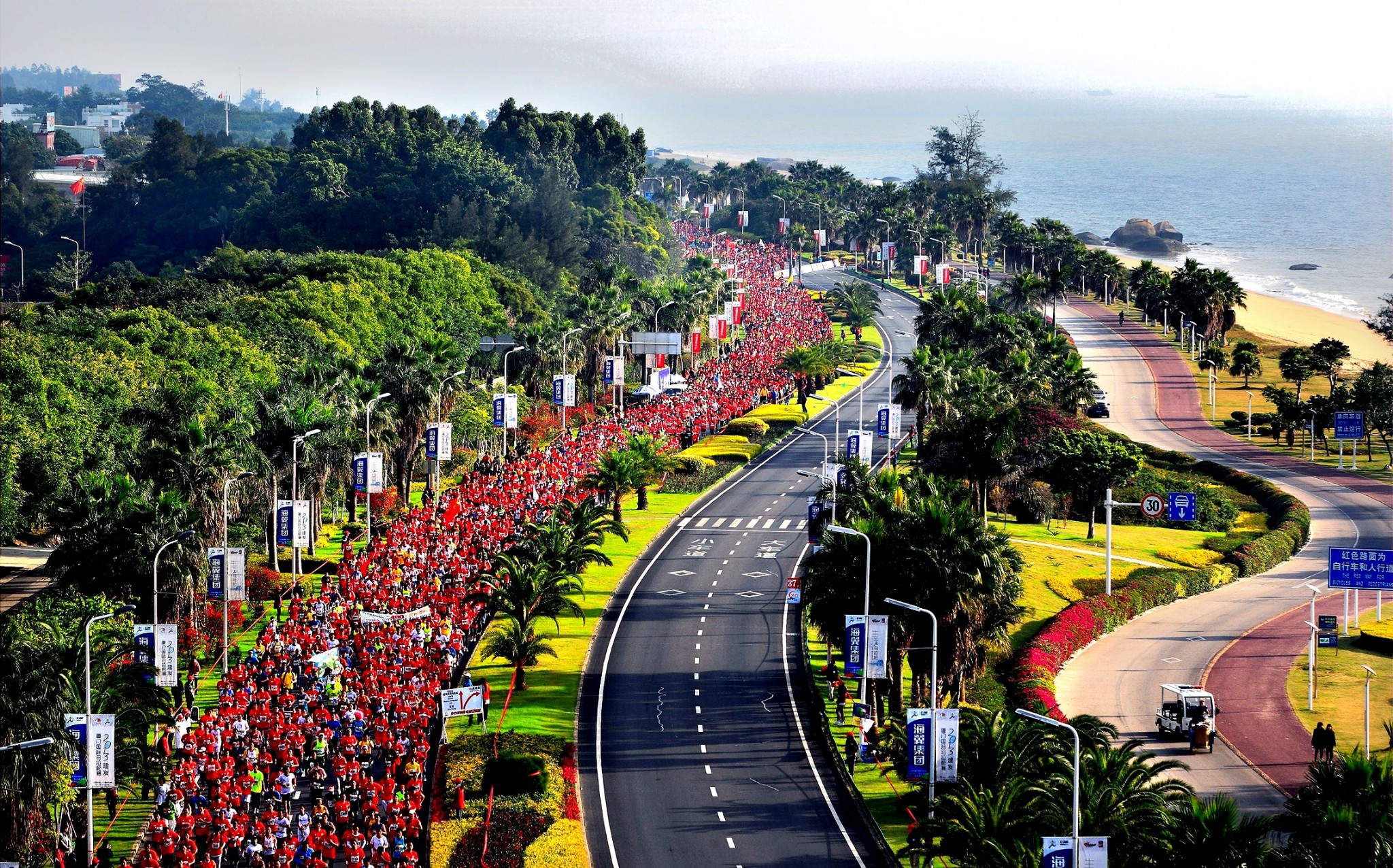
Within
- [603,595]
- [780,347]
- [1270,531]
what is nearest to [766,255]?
[780,347]

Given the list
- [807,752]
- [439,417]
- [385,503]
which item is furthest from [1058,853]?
[439,417]

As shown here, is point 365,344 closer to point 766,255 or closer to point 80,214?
point 766,255

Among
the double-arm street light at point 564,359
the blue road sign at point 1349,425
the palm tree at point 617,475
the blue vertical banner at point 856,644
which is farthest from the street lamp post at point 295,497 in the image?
the blue road sign at point 1349,425

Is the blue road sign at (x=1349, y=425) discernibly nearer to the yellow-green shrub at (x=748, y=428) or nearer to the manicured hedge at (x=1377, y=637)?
the manicured hedge at (x=1377, y=637)

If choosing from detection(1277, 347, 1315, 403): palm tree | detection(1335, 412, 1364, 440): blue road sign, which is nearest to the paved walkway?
detection(1335, 412, 1364, 440): blue road sign

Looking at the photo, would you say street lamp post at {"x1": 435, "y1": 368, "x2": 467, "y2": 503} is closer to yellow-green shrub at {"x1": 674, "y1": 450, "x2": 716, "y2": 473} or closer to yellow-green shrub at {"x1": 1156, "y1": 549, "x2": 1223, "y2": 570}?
yellow-green shrub at {"x1": 674, "y1": 450, "x2": 716, "y2": 473}
